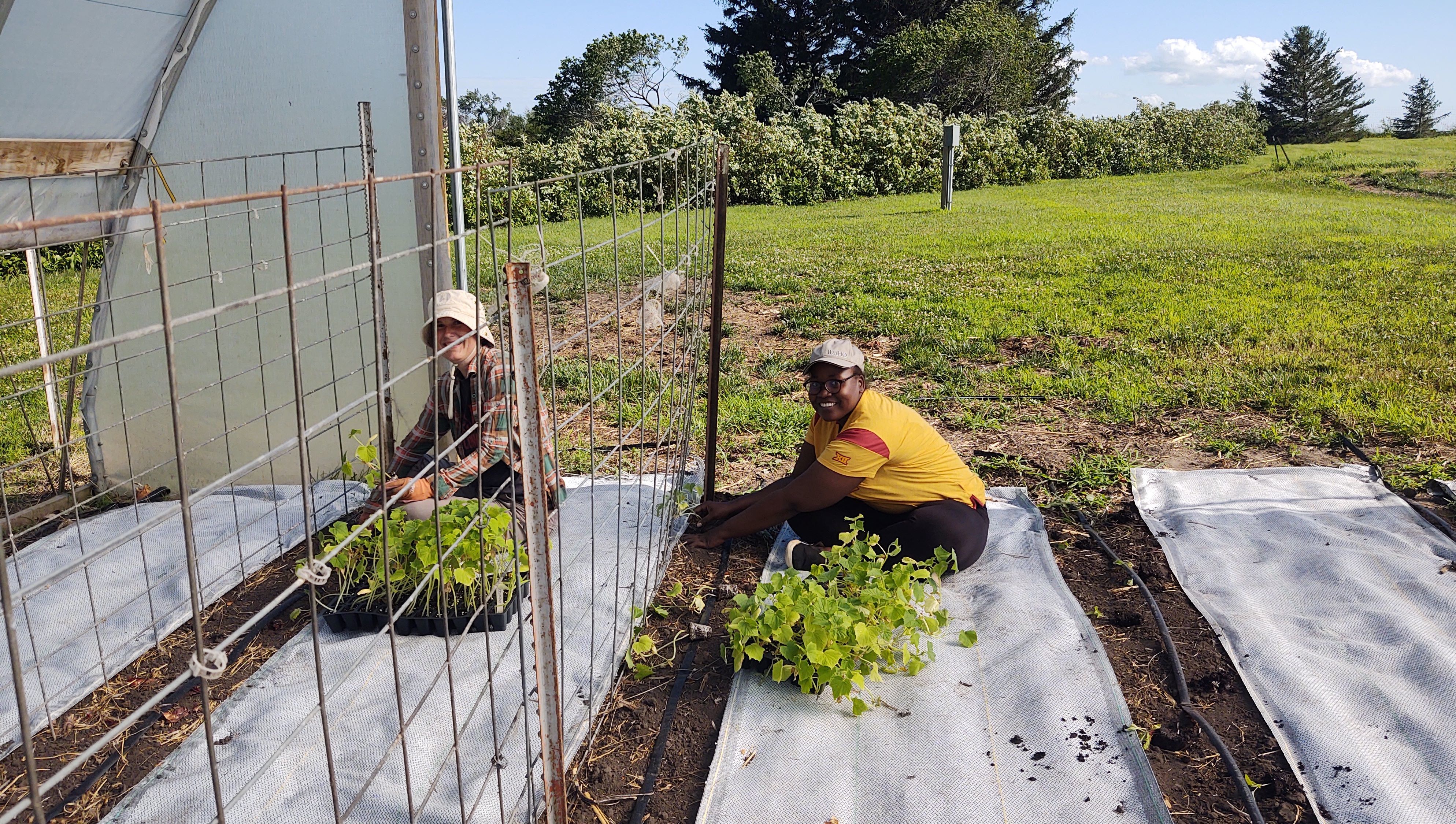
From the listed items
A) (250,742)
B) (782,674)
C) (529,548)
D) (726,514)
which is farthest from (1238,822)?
(250,742)

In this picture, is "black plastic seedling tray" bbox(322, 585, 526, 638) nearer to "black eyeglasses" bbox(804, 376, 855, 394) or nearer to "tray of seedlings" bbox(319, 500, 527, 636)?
"tray of seedlings" bbox(319, 500, 527, 636)

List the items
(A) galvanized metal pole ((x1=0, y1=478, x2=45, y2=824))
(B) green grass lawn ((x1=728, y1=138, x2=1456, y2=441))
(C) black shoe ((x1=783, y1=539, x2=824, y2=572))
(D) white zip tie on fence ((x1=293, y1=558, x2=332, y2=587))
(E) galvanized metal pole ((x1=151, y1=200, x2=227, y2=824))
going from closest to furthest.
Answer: (A) galvanized metal pole ((x1=0, y1=478, x2=45, y2=824)) → (E) galvanized metal pole ((x1=151, y1=200, x2=227, y2=824)) → (D) white zip tie on fence ((x1=293, y1=558, x2=332, y2=587)) → (C) black shoe ((x1=783, y1=539, x2=824, y2=572)) → (B) green grass lawn ((x1=728, y1=138, x2=1456, y2=441))

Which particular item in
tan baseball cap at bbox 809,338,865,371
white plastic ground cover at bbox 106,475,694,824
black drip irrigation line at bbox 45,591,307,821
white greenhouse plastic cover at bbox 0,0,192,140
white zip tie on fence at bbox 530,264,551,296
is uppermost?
white greenhouse plastic cover at bbox 0,0,192,140

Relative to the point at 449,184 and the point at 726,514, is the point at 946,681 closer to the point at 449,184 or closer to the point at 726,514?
the point at 726,514

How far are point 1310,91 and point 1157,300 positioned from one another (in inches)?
1683

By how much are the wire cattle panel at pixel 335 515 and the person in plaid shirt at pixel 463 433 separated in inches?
0.9

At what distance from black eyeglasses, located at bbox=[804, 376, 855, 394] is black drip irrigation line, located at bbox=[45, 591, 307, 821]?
1.66 metres

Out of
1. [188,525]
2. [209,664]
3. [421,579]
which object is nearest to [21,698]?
[188,525]

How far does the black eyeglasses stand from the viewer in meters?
3.15

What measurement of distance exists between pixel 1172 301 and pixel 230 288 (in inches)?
231

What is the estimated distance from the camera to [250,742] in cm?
238

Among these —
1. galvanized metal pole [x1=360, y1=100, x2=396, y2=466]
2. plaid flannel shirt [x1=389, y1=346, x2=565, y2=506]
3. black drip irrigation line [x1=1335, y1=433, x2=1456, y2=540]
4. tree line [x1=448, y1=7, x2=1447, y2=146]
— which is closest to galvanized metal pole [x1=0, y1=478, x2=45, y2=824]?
galvanized metal pole [x1=360, y1=100, x2=396, y2=466]

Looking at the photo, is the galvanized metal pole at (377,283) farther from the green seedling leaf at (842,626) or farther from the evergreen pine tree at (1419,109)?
the evergreen pine tree at (1419,109)

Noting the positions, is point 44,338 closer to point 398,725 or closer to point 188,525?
point 398,725
